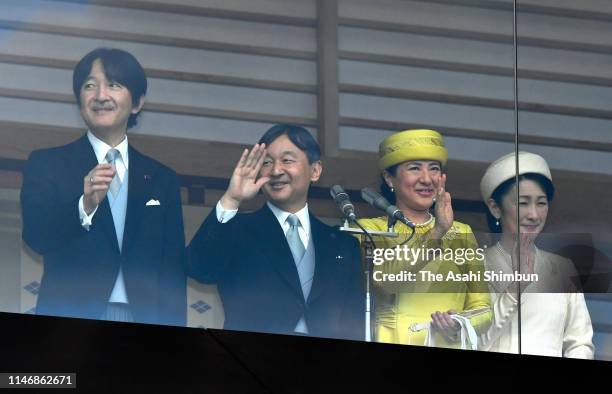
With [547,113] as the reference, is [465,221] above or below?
below

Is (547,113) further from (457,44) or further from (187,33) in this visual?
(187,33)

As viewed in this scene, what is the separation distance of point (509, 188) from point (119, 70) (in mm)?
1645

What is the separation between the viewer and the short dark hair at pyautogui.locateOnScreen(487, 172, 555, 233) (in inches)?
293

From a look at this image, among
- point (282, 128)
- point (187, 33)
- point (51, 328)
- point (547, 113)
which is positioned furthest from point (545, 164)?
point (51, 328)

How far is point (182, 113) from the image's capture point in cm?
749

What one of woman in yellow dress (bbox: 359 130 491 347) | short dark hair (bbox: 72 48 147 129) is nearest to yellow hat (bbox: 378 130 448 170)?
woman in yellow dress (bbox: 359 130 491 347)

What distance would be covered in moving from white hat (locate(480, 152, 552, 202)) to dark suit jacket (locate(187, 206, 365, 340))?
1.96ft

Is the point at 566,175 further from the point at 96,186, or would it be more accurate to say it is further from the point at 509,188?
the point at 96,186

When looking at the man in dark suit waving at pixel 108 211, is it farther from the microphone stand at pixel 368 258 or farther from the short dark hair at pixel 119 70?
the microphone stand at pixel 368 258

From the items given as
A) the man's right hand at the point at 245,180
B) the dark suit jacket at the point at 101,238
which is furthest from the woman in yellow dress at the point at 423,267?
the dark suit jacket at the point at 101,238

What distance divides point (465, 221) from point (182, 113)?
3.99 ft

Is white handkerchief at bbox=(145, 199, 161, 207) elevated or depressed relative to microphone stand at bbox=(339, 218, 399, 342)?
elevated

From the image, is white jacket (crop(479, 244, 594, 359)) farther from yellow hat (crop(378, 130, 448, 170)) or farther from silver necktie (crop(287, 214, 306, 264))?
silver necktie (crop(287, 214, 306, 264))

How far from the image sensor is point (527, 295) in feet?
24.4
